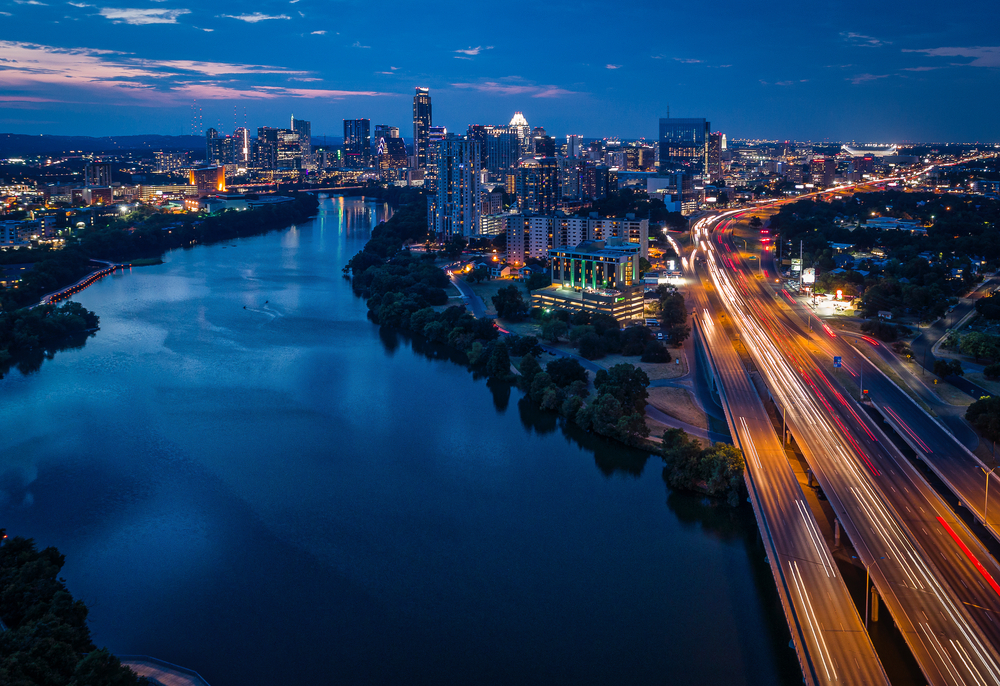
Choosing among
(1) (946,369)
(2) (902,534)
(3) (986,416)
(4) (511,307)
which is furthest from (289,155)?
(2) (902,534)

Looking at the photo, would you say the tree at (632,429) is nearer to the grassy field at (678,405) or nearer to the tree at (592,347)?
the grassy field at (678,405)

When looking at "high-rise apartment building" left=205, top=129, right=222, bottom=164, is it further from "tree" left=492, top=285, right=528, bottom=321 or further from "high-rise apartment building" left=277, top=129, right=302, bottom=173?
"tree" left=492, top=285, right=528, bottom=321

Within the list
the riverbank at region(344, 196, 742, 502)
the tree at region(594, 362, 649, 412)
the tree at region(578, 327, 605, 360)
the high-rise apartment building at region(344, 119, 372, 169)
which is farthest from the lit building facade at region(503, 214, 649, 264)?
the high-rise apartment building at region(344, 119, 372, 169)

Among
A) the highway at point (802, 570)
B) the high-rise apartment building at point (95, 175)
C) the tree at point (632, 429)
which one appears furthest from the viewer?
the high-rise apartment building at point (95, 175)

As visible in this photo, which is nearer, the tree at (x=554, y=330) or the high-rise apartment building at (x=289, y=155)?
the tree at (x=554, y=330)

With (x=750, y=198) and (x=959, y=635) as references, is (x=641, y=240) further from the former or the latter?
(x=750, y=198)

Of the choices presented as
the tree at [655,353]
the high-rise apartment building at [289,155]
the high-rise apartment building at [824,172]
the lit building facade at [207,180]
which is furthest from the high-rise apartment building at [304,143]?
the tree at [655,353]
